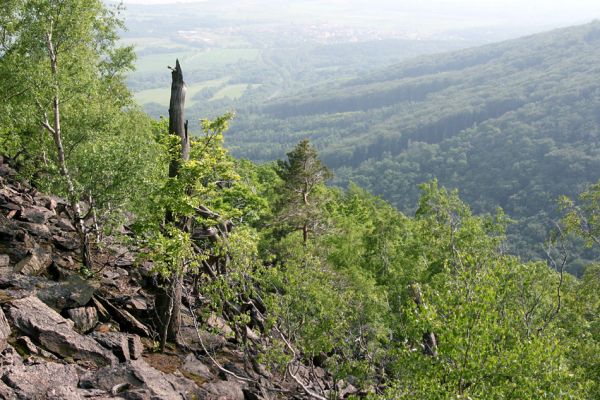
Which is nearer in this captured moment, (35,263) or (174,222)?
(174,222)

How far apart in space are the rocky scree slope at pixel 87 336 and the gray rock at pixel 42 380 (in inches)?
0.9

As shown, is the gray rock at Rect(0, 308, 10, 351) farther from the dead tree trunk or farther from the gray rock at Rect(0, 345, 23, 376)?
the dead tree trunk

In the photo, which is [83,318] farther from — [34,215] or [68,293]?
[34,215]

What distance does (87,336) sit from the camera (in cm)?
1555

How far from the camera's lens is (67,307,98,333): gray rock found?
16328 mm

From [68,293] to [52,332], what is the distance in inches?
98.0

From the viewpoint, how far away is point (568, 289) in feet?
92.6

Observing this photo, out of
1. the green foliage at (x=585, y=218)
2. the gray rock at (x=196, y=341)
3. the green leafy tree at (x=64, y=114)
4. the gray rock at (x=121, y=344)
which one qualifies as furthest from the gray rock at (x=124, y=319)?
the green foliage at (x=585, y=218)

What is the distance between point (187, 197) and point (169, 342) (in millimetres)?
5800

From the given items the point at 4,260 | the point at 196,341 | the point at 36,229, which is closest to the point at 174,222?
the point at 196,341

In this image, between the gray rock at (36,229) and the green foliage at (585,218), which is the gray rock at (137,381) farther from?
the green foliage at (585,218)

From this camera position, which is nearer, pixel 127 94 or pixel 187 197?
pixel 187 197

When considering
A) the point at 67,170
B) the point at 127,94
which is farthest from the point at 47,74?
the point at 127,94

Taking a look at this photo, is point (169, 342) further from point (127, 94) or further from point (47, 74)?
point (127, 94)
